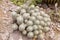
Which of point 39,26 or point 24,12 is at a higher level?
point 24,12

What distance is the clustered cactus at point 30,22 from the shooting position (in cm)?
308

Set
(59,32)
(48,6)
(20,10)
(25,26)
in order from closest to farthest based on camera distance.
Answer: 1. (25,26)
2. (20,10)
3. (59,32)
4. (48,6)

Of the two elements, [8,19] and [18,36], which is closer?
[18,36]

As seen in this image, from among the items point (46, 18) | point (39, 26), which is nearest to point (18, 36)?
point (39, 26)

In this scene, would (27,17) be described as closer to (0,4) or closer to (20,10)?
(20,10)

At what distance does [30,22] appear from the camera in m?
3.08

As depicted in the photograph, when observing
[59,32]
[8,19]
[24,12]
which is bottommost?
[59,32]

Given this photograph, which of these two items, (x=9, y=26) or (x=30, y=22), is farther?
(x=9, y=26)

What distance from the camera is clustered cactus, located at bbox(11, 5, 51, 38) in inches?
121

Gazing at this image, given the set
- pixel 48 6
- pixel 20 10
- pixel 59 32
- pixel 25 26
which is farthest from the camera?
pixel 48 6

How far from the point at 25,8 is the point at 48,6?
4.24 feet

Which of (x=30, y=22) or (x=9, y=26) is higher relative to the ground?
(x=30, y=22)

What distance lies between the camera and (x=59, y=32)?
143 inches

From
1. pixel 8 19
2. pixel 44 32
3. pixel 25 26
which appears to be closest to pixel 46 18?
pixel 44 32
